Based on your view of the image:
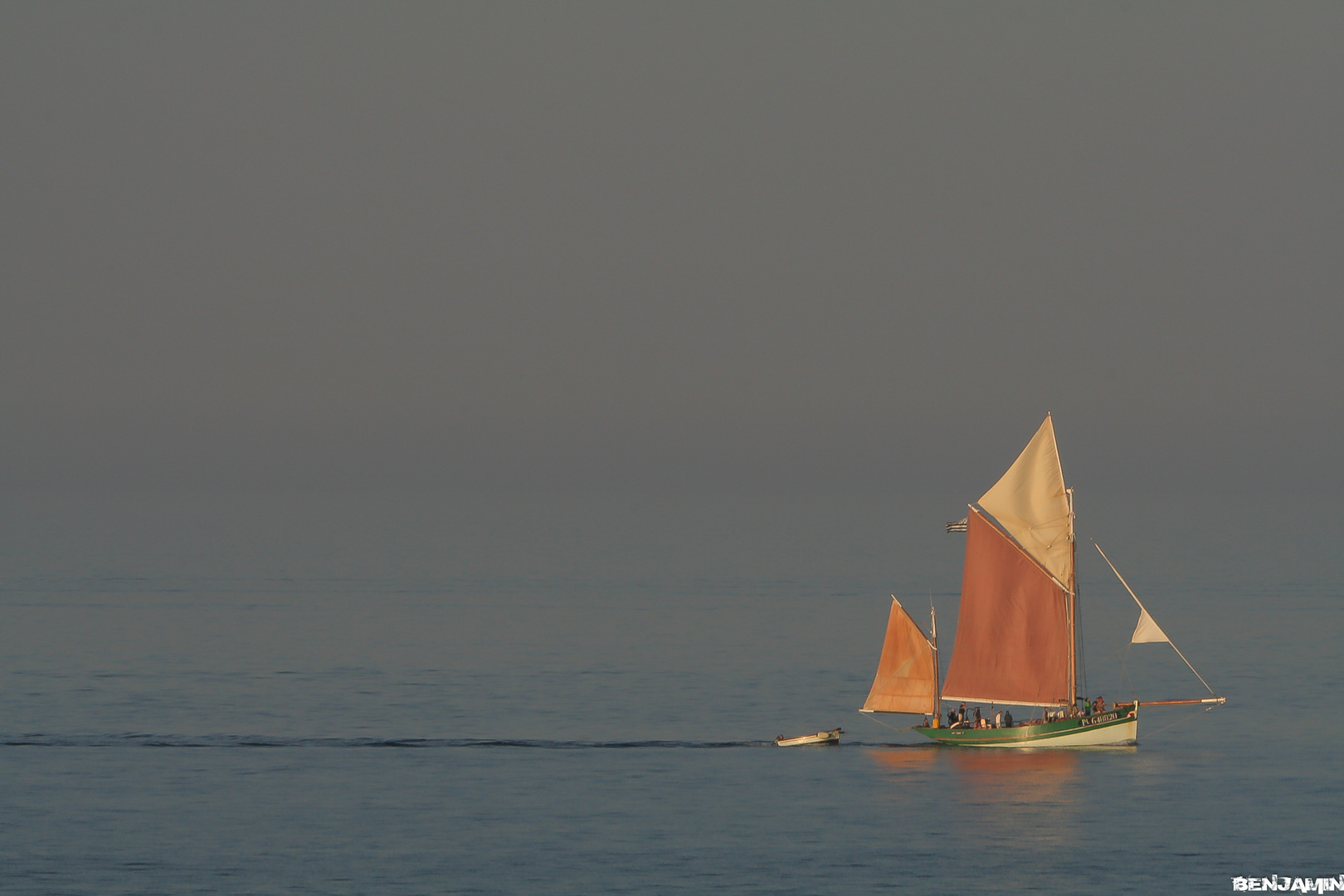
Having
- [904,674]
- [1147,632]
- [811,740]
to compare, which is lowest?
[811,740]

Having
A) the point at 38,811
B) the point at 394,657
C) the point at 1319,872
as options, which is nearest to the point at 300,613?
the point at 394,657

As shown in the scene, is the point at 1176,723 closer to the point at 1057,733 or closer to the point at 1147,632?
the point at 1057,733

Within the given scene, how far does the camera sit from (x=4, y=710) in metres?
101

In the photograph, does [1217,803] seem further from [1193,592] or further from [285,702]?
[1193,592]

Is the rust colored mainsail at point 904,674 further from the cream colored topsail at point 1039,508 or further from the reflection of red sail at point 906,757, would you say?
the cream colored topsail at point 1039,508

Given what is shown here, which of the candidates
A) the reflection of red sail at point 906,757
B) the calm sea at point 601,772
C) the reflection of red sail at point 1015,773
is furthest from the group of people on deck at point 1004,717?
the calm sea at point 601,772

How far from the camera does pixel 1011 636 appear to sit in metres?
90.9

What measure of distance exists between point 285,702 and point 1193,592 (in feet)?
373

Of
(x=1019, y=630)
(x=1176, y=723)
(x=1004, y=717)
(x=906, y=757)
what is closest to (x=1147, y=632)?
(x=1019, y=630)

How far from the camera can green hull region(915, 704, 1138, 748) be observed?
8931 centimetres

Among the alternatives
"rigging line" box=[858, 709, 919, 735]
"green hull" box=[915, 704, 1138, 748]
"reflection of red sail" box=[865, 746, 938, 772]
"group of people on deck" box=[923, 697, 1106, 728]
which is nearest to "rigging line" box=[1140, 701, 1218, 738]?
"group of people on deck" box=[923, 697, 1106, 728]

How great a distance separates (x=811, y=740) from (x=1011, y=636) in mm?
11424

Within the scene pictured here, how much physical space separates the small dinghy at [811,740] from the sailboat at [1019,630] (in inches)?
91.6

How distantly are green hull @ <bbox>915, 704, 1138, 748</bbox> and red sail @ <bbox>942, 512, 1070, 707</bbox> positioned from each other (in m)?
1.78
